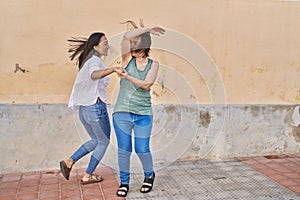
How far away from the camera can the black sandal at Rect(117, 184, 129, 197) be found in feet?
11.0

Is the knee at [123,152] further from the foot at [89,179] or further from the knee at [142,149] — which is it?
the foot at [89,179]

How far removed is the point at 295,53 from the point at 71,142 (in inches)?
Result: 122

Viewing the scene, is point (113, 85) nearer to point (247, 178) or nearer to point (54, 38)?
point (54, 38)

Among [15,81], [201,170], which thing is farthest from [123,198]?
[15,81]

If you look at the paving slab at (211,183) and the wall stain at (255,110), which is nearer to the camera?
the paving slab at (211,183)

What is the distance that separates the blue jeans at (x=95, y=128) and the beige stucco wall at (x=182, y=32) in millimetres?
589

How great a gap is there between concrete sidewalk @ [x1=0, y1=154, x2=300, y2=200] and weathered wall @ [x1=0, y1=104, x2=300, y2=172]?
0.56 feet

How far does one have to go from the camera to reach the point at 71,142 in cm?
412

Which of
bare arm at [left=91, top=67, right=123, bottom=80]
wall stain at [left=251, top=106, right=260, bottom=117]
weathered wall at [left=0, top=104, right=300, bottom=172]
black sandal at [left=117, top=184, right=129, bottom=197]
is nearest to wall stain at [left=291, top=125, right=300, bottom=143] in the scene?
weathered wall at [left=0, top=104, right=300, bottom=172]

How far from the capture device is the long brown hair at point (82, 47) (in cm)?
354

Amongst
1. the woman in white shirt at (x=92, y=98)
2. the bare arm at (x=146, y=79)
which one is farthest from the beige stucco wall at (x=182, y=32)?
the bare arm at (x=146, y=79)

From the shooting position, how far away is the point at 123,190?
340 cm

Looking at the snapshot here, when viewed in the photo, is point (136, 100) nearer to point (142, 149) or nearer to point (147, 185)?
point (142, 149)

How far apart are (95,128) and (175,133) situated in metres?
1.25
